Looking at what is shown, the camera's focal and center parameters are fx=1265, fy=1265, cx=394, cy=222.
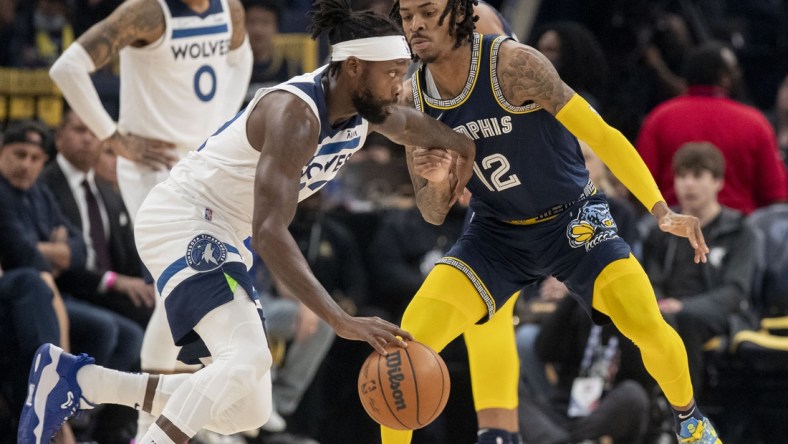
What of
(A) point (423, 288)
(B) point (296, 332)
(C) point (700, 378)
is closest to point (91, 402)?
(A) point (423, 288)

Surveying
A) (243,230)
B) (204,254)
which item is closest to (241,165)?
(243,230)

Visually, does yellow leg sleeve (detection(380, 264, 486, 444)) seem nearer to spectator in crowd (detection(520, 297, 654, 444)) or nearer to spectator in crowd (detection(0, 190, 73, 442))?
spectator in crowd (detection(520, 297, 654, 444))

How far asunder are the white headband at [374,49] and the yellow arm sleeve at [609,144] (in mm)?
770

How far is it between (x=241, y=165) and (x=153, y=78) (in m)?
1.63

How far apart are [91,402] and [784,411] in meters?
4.55

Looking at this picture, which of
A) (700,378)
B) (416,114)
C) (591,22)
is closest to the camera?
(416,114)

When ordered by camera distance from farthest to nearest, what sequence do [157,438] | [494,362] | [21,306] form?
[21,306] < [494,362] < [157,438]

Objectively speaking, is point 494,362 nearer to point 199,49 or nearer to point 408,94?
point 408,94

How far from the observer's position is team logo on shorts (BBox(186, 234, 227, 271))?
189 inches

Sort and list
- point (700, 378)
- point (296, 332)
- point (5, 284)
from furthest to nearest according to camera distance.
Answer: point (296, 332) < point (700, 378) < point (5, 284)

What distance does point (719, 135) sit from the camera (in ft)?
28.2

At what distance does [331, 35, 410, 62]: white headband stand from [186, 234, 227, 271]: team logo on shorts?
0.86 metres

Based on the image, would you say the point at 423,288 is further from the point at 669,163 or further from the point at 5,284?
the point at 669,163

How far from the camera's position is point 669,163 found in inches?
339
